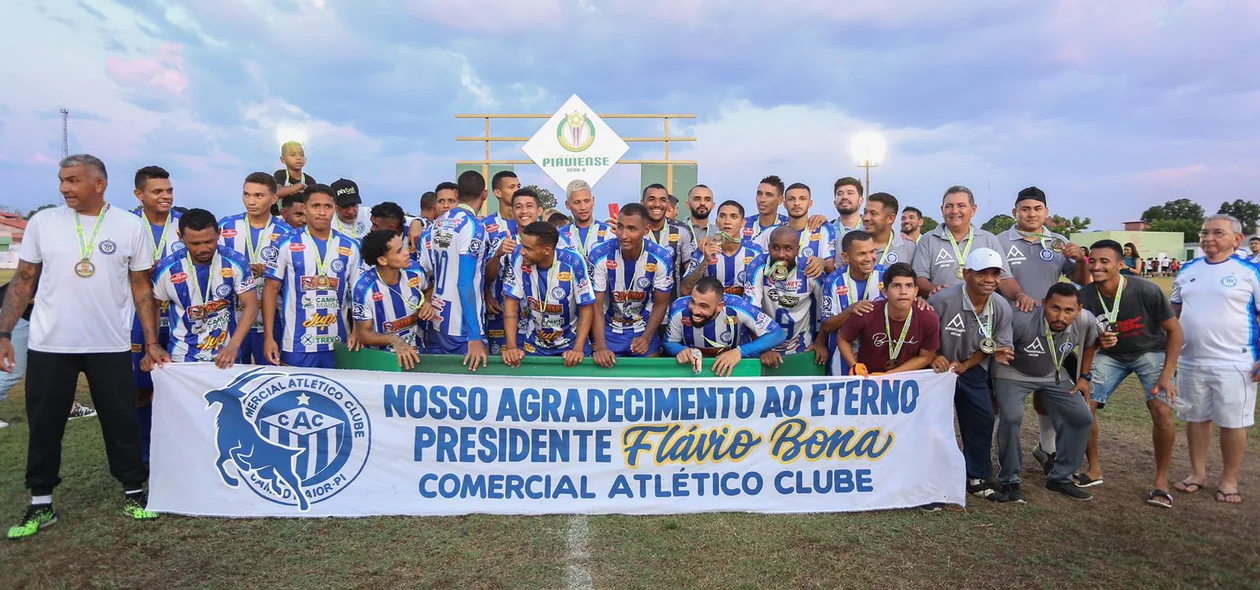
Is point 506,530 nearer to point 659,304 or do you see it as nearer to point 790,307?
point 659,304

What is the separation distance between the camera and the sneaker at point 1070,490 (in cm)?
528

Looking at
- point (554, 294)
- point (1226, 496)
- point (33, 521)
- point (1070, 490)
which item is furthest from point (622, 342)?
point (1226, 496)

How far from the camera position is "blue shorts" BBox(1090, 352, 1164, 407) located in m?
5.57

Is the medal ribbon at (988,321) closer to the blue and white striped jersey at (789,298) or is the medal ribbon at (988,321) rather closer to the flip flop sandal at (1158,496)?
the blue and white striped jersey at (789,298)

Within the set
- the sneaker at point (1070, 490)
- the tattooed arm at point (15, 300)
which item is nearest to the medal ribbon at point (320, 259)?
the tattooed arm at point (15, 300)

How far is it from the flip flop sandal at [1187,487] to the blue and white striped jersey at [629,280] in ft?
14.1

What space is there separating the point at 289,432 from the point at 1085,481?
19.5 feet

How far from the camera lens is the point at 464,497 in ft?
15.2

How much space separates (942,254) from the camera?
19.4 feet

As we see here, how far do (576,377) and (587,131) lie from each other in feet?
57.7

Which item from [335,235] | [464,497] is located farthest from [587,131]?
[464,497]

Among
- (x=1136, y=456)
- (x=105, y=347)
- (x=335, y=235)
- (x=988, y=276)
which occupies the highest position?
(x=335, y=235)

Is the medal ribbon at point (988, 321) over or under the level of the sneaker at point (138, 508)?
over

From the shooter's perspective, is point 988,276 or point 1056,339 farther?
point 1056,339
